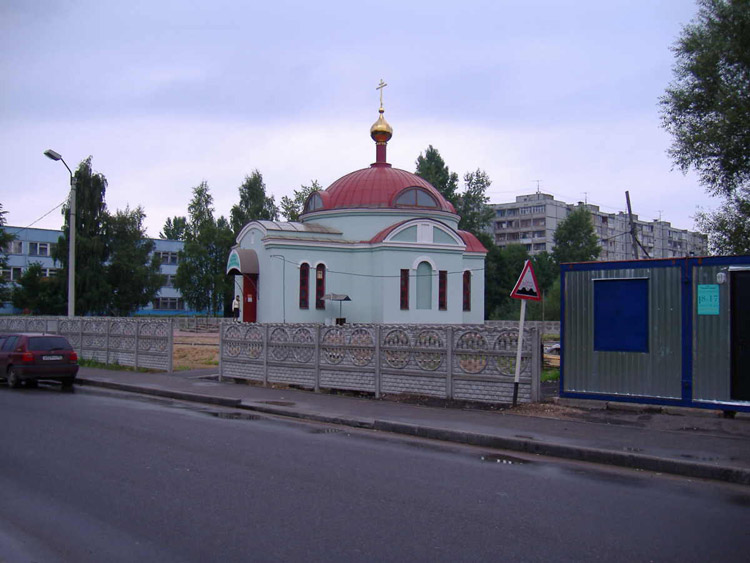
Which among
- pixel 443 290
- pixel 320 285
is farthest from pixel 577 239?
pixel 320 285

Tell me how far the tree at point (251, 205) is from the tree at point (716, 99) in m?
50.7

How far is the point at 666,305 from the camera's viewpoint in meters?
11.6

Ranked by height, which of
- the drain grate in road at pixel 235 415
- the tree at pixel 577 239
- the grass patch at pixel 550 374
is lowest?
the drain grate in road at pixel 235 415

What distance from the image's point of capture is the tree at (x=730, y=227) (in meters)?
23.6

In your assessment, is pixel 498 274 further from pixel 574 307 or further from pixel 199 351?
pixel 574 307

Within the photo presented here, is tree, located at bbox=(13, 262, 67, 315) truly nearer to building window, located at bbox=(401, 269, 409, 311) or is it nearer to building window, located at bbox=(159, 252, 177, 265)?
building window, located at bbox=(159, 252, 177, 265)

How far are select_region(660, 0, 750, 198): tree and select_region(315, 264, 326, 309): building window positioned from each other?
61.4ft

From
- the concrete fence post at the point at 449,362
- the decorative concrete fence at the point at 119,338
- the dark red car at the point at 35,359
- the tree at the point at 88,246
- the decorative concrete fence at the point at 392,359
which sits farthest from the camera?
the tree at the point at 88,246

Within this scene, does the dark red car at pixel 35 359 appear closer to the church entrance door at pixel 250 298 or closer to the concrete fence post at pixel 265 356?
the concrete fence post at pixel 265 356

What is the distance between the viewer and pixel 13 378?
717 inches

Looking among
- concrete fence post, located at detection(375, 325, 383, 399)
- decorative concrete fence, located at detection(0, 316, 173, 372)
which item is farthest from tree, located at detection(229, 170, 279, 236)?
concrete fence post, located at detection(375, 325, 383, 399)

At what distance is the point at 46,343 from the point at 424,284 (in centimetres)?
2183

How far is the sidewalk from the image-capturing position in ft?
28.4

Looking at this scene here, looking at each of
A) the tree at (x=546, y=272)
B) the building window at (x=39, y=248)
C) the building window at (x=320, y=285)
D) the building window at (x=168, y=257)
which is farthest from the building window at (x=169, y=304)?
the building window at (x=320, y=285)
